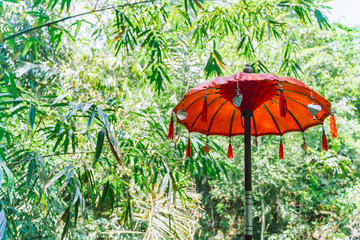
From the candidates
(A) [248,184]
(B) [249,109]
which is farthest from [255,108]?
(A) [248,184]

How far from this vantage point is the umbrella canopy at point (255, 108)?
150cm

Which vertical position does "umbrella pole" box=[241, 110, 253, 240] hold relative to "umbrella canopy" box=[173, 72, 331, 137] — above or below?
below

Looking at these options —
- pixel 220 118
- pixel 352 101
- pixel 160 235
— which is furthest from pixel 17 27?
pixel 352 101

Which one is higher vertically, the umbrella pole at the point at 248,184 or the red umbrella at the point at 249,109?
the red umbrella at the point at 249,109

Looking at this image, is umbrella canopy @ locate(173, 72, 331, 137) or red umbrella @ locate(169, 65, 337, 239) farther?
umbrella canopy @ locate(173, 72, 331, 137)

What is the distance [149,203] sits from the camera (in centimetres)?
299

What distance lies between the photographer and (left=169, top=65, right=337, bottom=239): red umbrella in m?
1.37

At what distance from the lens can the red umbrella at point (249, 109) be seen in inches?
53.9

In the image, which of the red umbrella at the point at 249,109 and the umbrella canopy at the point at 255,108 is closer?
the red umbrella at the point at 249,109

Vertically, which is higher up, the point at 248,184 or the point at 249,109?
the point at 249,109

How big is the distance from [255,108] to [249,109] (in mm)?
30

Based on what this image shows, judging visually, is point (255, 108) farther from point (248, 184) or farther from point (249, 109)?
point (248, 184)

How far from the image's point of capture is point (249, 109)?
1.52 metres

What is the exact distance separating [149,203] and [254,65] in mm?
1492
